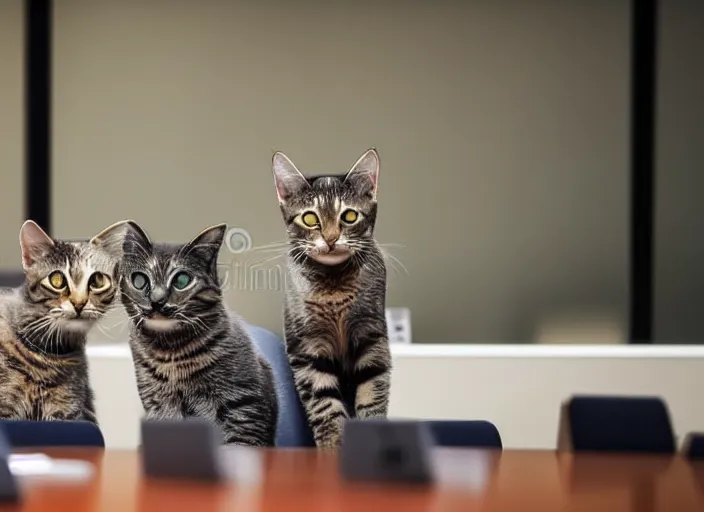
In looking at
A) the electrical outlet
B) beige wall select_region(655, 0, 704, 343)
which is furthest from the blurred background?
the electrical outlet

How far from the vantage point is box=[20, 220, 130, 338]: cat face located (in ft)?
12.2

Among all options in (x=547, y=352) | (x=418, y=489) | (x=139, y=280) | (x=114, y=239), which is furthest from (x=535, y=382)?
(x=418, y=489)

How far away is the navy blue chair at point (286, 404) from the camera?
12.2 ft

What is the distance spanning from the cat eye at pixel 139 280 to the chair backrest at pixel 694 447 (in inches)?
89.4

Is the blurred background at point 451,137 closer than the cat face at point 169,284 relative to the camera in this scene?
No

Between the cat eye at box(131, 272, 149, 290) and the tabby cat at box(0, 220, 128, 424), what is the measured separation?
9cm

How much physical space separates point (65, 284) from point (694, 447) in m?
2.59

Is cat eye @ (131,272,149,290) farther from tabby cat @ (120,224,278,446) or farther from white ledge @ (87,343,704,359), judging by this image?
white ledge @ (87,343,704,359)

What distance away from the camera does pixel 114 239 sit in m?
Answer: 3.79

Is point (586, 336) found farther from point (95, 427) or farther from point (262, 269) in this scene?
point (95, 427)

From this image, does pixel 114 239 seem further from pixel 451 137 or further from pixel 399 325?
pixel 451 137

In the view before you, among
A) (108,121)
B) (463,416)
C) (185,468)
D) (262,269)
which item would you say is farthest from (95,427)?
(108,121)

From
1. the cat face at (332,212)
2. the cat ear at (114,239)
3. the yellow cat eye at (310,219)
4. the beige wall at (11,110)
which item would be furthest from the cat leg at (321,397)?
the beige wall at (11,110)

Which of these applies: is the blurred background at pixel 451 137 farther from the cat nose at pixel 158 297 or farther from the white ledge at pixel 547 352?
the cat nose at pixel 158 297
